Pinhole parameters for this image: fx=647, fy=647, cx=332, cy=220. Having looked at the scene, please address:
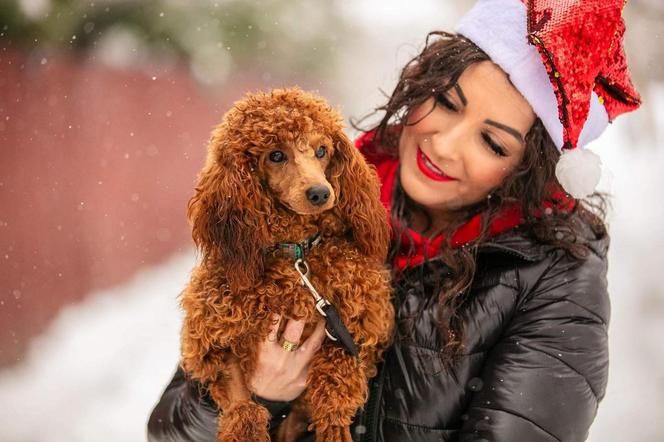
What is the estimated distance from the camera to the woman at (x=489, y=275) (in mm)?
1491

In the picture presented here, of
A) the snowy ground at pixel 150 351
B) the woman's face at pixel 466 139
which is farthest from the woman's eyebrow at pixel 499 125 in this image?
the snowy ground at pixel 150 351

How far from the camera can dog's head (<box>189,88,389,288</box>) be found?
1.45 metres

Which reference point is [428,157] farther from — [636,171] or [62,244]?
[636,171]

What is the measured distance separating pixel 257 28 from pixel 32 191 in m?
1.46

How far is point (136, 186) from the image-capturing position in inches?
141

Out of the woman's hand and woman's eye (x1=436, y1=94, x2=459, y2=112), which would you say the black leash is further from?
woman's eye (x1=436, y1=94, x2=459, y2=112)

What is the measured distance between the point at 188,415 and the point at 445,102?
3.40 feet

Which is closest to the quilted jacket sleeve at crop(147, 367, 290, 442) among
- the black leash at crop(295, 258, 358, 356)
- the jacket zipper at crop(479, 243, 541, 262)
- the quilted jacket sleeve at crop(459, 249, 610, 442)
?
the black leash at crop(295, 258, 358, 356)

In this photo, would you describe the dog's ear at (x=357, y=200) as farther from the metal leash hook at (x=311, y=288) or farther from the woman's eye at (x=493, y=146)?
the woman's eye at (x=493, y=146)

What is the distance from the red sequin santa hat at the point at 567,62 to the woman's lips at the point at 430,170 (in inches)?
11.5

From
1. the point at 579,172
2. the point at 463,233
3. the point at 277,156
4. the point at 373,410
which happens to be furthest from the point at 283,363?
the point at 579,172

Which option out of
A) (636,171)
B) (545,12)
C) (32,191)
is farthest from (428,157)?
(636,171)

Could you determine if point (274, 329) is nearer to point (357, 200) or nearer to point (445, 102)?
point (357, 200)

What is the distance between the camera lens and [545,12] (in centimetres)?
151
